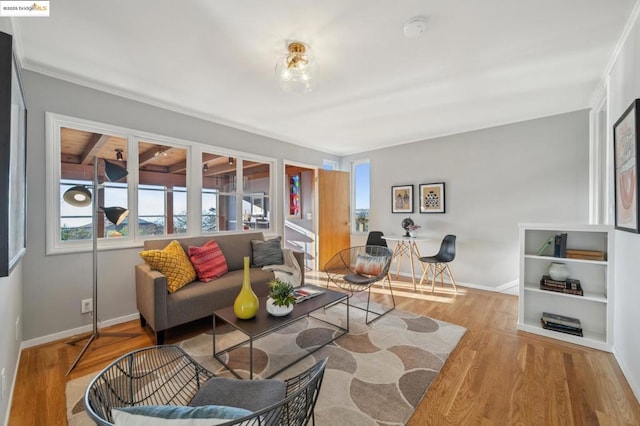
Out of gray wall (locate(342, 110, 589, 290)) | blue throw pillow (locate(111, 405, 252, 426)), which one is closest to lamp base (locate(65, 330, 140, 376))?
blue throw pillow (locate(111, 405, 252, 426))

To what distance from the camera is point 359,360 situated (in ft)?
7.11

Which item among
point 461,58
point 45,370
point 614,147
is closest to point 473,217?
point 614,147

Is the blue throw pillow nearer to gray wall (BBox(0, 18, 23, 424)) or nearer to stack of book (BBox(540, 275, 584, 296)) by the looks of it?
gray wall (BBox(0, 18, 23, 424))

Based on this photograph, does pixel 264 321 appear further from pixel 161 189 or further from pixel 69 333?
pixel 161 189

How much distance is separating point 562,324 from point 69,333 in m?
4.81

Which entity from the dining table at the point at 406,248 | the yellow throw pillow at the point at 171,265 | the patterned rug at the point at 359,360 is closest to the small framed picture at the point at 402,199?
the dining table at the point at 406,248

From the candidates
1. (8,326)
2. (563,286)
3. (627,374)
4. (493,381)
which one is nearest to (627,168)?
(563,286)

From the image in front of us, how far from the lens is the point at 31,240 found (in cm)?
244

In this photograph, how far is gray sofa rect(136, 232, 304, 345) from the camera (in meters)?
2.37

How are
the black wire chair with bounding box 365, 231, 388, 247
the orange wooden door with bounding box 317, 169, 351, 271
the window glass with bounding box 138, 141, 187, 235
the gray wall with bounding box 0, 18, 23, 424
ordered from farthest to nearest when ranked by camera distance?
the orange wooden door with bounding box 317, 169, 351, 271 → the black wire chair with bounding box 365, 231, 388, 247 → the window glass with bounding box 138, 141, 187, 235 → the gray wall with bounding box 0, 18, 23, 424

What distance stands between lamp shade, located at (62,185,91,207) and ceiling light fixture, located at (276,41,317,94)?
6.41 ft

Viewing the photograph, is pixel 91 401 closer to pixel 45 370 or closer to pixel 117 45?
pixel 45 370

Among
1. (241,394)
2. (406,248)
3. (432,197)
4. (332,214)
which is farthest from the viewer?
(332,214)

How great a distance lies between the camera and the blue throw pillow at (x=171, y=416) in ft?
2.14
